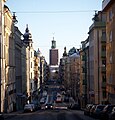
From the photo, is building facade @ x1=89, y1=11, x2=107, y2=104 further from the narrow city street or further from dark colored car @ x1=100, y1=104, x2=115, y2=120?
dark colored car @ x1=100, y1=104, x2=115, y2=120

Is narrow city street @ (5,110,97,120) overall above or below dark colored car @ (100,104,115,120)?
below

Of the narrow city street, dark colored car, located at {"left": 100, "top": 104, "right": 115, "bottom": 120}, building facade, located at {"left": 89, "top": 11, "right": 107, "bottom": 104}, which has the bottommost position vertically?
the narrow city street

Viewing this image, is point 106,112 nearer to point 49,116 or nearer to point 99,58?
point 49,116

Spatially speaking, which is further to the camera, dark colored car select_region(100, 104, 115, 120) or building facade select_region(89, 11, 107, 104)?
building facade select_region(89, 11, 107, 104)

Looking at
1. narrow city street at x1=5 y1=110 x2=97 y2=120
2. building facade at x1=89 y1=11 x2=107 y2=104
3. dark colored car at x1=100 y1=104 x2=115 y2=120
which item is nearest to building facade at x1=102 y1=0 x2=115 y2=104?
narrow city street at x1=5 y1=110 x2=97 y2=120

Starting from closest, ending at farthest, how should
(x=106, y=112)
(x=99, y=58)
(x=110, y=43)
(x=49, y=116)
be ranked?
1. (x=106, y=112)
2. (x=49, y=116)
3. (x=110, y=43)
4. (x=99, y=58)

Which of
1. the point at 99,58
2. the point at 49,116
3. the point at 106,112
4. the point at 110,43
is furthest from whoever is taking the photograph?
the point at 99,58

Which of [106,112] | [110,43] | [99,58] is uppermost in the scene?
[110,43]

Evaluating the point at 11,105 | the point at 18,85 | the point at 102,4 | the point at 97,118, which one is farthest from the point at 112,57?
the point at 18,85

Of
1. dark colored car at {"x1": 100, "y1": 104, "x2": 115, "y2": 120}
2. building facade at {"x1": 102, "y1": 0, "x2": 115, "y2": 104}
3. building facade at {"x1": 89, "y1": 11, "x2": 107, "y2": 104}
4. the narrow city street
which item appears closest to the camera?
dark colored car at {"x1": 100, "y1": 104, "x2": 115, "y2": 120}

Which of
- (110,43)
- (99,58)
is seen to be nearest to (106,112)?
(110,43)

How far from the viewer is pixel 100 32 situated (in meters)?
71.6

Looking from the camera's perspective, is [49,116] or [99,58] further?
[99,58]

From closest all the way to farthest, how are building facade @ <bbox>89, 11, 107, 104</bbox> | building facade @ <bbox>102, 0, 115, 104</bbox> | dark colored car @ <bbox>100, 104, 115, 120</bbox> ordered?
1. dark colored car @ <bbox>100, 104, 115, 120</bbox>
2. building facade @ <bbox>102, 0, 115, 104</bbox>
3. building facade @ <bbox>89, 11, 107, 104</bbox>
